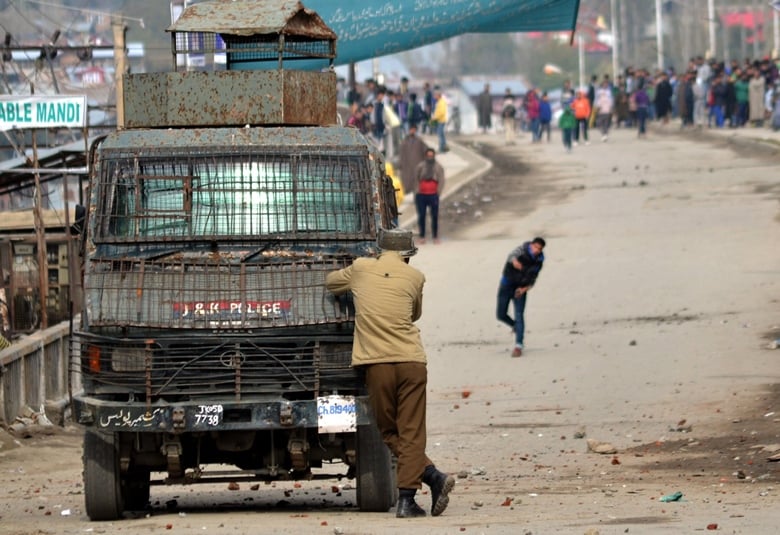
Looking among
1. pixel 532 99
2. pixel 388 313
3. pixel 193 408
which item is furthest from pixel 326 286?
pixel 532 99

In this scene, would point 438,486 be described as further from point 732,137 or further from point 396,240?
point 732,137

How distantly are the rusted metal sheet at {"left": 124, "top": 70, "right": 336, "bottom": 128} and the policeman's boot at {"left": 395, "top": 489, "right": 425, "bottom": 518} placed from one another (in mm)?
2882

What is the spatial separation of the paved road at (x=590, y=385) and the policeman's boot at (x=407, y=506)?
10 centimetres

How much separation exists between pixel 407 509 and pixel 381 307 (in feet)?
4.10

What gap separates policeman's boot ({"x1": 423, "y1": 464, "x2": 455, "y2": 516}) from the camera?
10.3m

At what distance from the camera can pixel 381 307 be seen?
33.0 ft

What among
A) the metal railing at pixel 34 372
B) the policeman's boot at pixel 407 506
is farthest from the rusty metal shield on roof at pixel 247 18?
the policeman's boot at pixel 407 506

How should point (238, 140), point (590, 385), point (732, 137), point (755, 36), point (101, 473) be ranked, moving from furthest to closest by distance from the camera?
point (755, 36) < point (732, 137) < point (590, 385) < point (238, 140) < point (101, 473)

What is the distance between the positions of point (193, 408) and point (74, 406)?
2.65 ft

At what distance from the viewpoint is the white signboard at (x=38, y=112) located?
1905 centimetres

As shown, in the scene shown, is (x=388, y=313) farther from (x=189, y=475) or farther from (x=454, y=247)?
(x=454, y=247)

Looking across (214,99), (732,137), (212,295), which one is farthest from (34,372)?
(732,137)

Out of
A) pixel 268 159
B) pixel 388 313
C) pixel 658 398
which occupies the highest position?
pixel 268 159

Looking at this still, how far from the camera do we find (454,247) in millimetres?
29062
